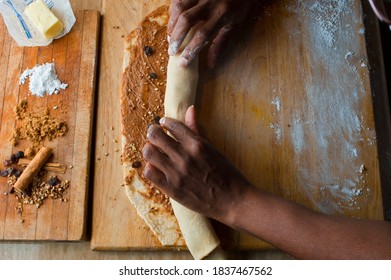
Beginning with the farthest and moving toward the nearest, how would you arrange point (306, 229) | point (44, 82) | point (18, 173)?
1. point (44, 82)
2. point (18, 173)
3. point (306, 229)

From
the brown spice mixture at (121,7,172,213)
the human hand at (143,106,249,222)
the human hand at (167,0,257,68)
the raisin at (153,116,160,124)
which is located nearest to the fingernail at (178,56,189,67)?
the human hand at (167,0,257,68)

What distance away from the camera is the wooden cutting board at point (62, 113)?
58.3 inches

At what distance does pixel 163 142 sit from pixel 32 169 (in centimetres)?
55

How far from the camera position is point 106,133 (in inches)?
63.1

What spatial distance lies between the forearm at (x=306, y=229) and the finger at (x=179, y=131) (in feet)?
0.86

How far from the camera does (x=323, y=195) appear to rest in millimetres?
1506

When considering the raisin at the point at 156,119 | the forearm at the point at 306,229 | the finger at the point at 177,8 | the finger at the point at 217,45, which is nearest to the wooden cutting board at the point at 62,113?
the raisin at the point at 156,119

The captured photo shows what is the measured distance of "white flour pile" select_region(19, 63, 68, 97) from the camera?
1.64 meters

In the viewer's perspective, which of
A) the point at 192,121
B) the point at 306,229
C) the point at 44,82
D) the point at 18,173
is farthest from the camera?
the point at 44,82

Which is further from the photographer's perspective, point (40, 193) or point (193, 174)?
point (40, 193)

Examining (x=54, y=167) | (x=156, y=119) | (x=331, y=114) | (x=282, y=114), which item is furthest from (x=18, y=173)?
(x=331, y=114)

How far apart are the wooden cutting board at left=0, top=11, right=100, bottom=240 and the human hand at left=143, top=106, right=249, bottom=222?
37 cm

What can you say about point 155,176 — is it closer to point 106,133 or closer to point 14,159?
point 106,133

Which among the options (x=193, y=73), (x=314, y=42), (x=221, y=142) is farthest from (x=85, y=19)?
(x=314, y=42)
